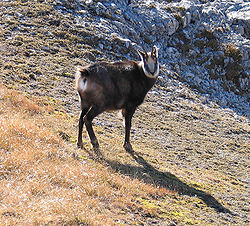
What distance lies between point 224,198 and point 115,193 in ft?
11.9

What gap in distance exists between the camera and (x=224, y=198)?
9.22m

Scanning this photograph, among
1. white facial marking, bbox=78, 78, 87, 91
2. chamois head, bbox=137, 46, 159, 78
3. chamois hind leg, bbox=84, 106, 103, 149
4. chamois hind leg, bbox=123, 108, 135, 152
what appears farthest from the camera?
chamois hind leg, bbox=123, 108, 135, 152

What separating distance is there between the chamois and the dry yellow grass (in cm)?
119

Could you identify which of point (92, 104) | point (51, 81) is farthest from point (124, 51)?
point (92, 104)

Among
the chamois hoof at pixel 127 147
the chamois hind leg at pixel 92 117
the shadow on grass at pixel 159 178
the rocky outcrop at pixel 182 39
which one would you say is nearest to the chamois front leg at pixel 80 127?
the chamois hind leg at pixel 92 117

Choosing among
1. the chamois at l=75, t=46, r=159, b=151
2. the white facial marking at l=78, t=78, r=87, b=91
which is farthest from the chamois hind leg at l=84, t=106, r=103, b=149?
the white facial marking at l=78, t=78, r=87, b=91

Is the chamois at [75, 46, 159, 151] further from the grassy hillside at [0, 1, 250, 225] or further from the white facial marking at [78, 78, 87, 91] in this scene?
the grassy hillside at [0, 1, 250, 225]

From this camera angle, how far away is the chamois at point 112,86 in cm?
980

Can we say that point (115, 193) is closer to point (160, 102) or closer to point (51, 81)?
point (51, 81)

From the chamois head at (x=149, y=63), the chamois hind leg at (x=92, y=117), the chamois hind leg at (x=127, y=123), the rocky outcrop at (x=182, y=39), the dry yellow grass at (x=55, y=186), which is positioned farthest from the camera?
the rocky outcrop at (x=182, y=39)

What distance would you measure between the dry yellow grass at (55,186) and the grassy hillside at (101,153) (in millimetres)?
20

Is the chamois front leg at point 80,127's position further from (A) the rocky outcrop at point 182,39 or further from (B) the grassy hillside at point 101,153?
(A) the rocky outcrop at point 182,39

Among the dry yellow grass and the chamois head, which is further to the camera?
the chamois head

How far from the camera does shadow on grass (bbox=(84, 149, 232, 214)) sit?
8531mm
